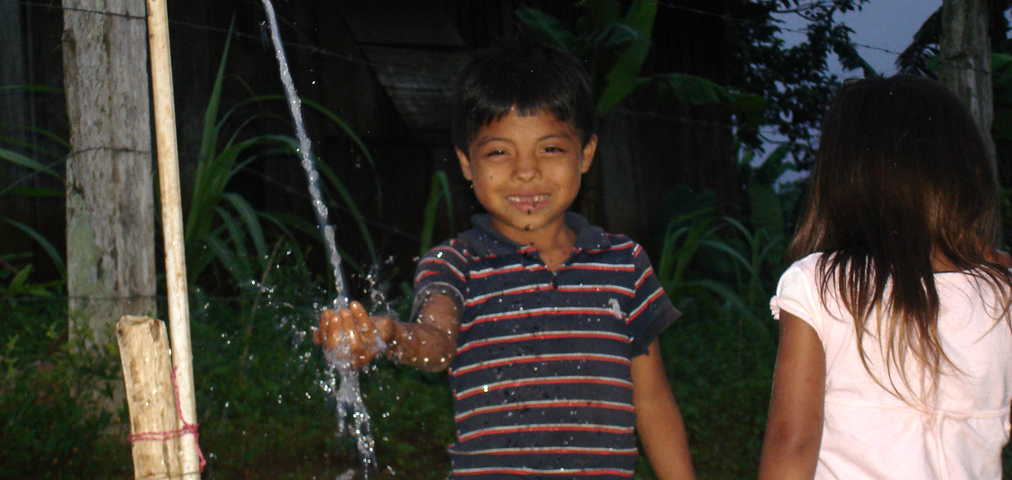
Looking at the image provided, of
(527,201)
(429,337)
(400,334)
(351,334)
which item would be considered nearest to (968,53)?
(527,201)

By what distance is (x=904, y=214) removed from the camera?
4.68 feet

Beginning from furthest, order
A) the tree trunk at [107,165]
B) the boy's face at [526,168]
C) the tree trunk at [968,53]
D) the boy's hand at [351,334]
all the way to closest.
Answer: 1. the tree trunk at [968,53]
2. the tree trunk at [107,165]
3. the boy's face at [526,168]
4. the boy's hand at [351,334]

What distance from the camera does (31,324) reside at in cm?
350

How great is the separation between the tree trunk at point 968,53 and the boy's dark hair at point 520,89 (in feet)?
8.94

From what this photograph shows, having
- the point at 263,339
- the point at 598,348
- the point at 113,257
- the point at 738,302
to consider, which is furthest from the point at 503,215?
the point at 738,302

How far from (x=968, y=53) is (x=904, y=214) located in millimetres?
2970

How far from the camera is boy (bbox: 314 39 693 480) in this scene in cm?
168

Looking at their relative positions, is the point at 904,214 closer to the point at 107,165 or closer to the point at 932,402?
the point at 932,402

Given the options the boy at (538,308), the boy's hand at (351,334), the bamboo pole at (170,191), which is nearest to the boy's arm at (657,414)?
the boy at (538,308)

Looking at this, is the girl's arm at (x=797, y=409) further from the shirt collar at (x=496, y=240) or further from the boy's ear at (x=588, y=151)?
the boy's ear at (x=588, y=151)

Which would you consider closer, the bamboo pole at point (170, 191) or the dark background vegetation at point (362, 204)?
the bamboo pole at point (170, 191)

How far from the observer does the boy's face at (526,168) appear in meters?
1.78

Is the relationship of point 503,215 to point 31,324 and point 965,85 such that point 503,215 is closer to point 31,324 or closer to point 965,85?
point 31,324

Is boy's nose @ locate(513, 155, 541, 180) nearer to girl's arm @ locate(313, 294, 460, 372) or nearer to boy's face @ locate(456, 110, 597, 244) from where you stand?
boy's face @ locate(456, 110, 597, 244)
